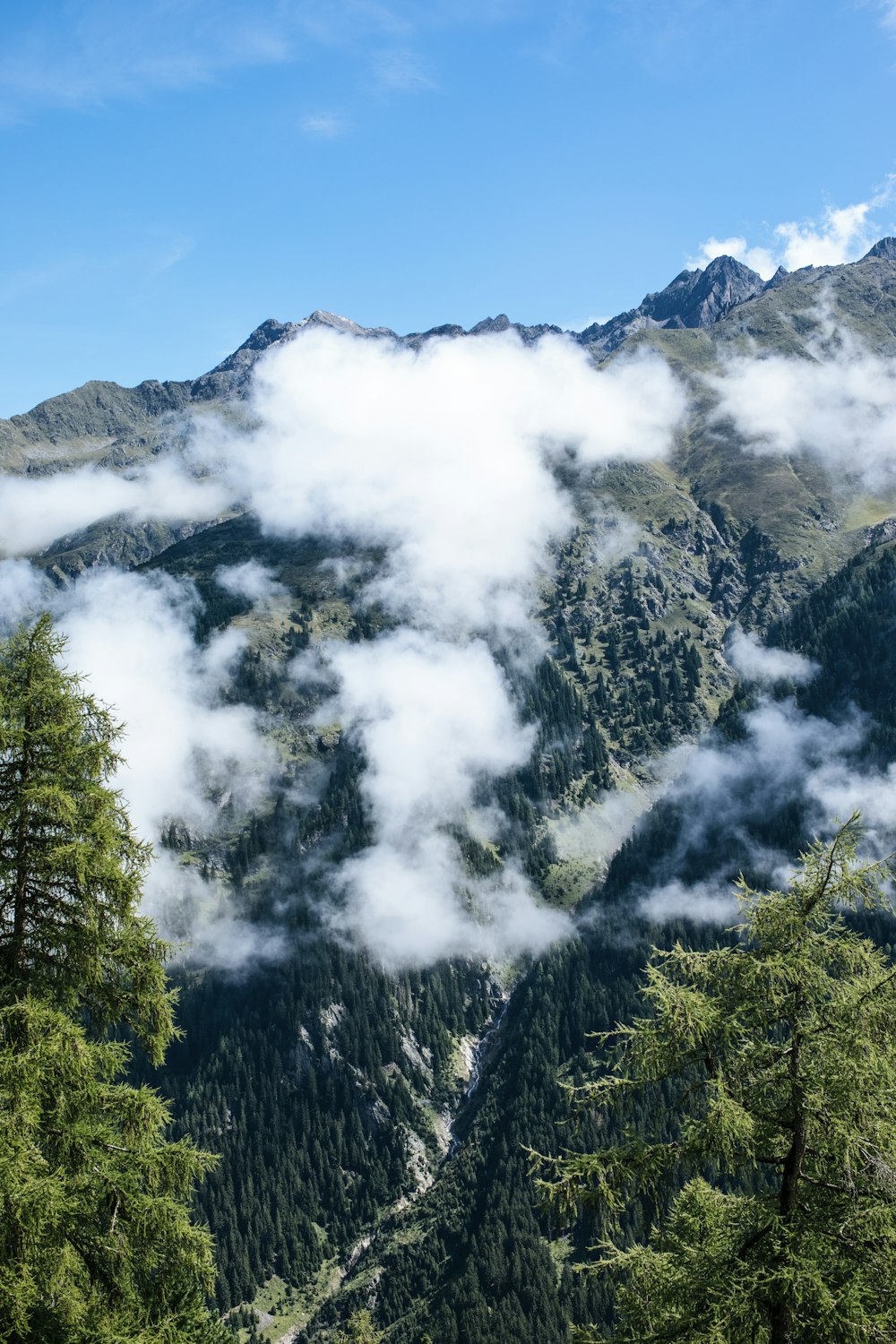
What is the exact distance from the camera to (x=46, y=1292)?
14.7 metres

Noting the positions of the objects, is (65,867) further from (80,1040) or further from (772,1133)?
(772,1133)

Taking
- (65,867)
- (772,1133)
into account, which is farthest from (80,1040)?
(772,1133)

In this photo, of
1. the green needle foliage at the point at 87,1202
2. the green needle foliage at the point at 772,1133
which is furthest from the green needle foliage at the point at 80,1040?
the green needle foliage at the point at 772,1133

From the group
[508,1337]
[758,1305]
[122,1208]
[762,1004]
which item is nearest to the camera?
[758,1305]

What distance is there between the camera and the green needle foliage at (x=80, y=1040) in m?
14.9

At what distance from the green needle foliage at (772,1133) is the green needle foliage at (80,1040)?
7654 mm

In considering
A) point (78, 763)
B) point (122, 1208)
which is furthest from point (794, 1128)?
point (78, 763)

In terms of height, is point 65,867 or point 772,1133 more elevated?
point 65,867

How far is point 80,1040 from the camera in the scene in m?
15.9

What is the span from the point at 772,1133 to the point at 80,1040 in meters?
12.6

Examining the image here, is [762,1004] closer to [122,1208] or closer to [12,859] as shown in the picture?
[122,1208]

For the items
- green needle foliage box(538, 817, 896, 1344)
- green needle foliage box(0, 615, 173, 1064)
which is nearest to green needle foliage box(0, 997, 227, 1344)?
green needle foliage box(0, 615, 173, 1064)

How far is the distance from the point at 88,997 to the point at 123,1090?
201cm

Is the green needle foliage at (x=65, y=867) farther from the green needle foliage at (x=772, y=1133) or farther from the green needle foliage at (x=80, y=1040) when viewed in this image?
the green needle foliage at (x=772, y=1133)
